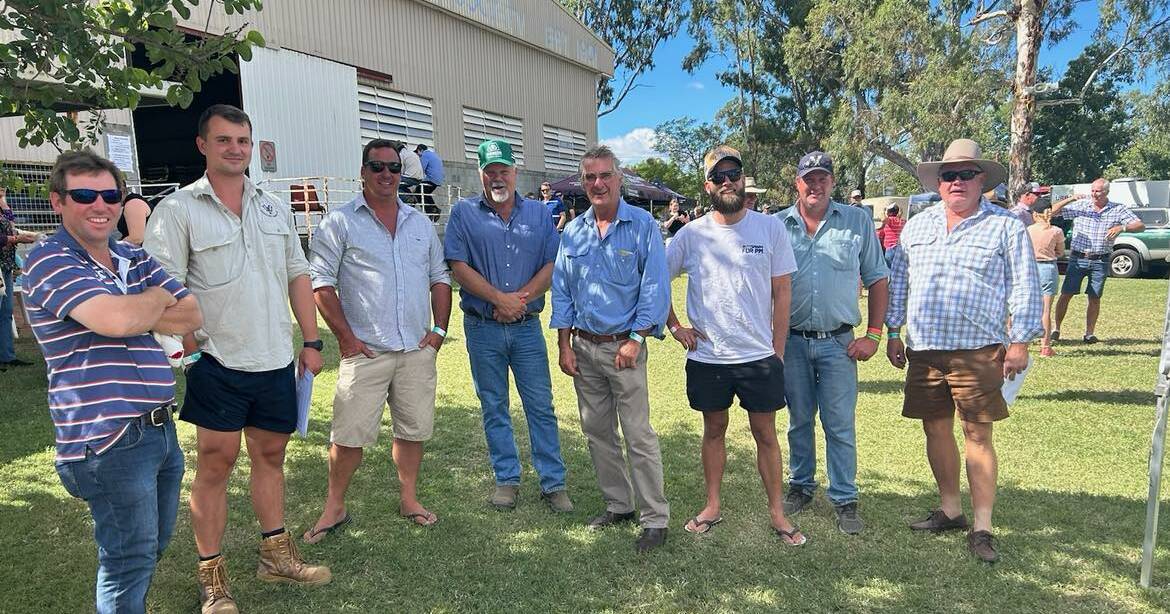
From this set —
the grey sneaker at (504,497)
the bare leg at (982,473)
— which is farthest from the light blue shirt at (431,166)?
the bare leg at (982,473)

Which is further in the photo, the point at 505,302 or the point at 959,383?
the point at 505,302

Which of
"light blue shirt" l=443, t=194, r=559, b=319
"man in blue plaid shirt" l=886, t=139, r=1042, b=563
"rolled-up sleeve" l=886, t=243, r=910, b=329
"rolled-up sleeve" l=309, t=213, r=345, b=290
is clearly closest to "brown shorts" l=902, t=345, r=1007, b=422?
"man in blue plaid shirt" l=886, t=139, r=1042, b=563

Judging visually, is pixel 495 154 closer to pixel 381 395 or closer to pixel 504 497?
pixel 381 395

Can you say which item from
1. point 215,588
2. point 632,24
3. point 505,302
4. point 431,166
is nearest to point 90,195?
point 215,588

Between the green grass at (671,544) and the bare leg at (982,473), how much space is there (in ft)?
0.60

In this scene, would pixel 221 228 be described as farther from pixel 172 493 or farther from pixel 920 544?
pixel 920 544

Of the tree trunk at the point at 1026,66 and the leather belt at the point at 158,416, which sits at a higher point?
the tree trunk at the point at 1026,66

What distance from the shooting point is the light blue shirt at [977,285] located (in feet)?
11.5

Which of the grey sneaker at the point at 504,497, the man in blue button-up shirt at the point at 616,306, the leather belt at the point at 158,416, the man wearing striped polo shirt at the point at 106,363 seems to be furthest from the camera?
the grey sneaker at the point at 504,497

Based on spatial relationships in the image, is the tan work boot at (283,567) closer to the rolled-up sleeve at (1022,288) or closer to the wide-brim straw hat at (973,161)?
the rolled-up sleeve at (1022,288)

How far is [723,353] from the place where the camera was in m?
3.69

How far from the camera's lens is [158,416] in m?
2.51

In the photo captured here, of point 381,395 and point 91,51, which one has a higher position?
point 91,51

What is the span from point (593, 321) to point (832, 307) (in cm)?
128
